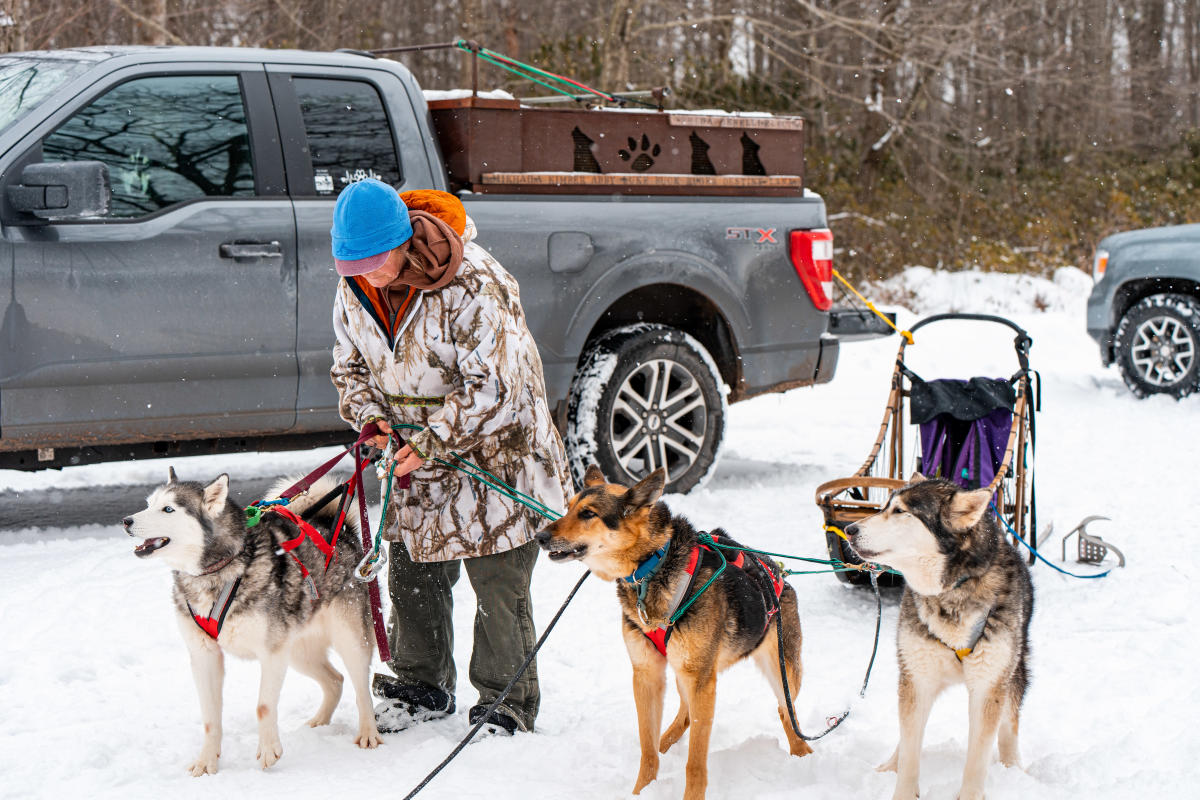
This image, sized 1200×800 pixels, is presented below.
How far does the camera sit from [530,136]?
6332 mm

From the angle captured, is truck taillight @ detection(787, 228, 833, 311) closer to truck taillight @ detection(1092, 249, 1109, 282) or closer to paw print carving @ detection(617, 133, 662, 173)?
paw print carving @ detection(617, 133, 662, 173)

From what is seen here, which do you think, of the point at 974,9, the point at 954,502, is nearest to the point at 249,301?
the point at 954,502

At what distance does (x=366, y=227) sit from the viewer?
3.54m

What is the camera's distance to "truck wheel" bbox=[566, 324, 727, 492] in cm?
648

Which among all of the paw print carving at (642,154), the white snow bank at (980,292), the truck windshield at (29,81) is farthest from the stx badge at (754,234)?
the white snow bank at (980,292)

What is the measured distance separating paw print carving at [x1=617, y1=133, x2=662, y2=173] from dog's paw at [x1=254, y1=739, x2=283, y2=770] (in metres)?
3.93

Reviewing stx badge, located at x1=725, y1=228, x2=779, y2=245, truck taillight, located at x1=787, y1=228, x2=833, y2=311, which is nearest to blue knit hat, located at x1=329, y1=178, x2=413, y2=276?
stx badge, located at x1=725, y1=228, x2=779, y2=245

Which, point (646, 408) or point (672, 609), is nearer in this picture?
point (672, 609)

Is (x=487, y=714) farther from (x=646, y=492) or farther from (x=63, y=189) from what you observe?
(x=63, y=189)

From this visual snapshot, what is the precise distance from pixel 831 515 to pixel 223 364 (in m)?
2.86

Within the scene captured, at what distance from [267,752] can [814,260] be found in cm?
444

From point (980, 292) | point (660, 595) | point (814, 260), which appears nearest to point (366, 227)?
point (660, 595)

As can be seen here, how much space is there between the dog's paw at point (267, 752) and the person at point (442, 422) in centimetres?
42

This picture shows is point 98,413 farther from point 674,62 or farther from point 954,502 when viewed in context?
point 674,62
